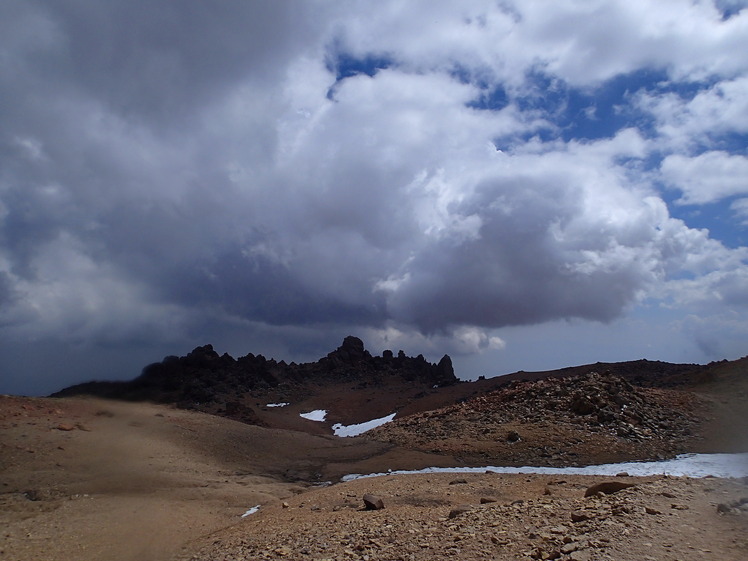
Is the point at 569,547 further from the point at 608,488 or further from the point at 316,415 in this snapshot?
the point at 316,415

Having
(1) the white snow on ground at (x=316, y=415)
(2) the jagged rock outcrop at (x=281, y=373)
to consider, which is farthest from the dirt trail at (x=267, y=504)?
(1) the white snow on ground at (x=316, y=415)

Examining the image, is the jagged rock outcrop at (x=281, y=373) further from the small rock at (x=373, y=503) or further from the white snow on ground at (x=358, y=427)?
the small rock at (x=373, y=503)

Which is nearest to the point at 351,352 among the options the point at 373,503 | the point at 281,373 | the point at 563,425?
the point at 281,373

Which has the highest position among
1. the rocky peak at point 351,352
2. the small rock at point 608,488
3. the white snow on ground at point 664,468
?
the rocky peak at point 351,352

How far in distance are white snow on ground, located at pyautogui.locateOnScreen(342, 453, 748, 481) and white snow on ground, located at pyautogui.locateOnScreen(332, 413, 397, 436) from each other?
2394 centimetres

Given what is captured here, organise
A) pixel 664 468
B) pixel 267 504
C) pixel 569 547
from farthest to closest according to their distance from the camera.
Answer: pixel 664 468, pixel 267 504, pixel 569 547

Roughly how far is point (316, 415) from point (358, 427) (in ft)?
32.6

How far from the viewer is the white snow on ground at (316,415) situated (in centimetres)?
5585

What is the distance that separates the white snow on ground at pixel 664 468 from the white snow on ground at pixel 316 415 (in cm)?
3348

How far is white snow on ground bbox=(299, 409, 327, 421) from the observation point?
55850 millimetres

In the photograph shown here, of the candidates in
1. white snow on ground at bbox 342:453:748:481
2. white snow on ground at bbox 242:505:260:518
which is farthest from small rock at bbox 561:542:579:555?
white snow on ground at bbox 342:453:748:481

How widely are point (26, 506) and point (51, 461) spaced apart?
4058 mm

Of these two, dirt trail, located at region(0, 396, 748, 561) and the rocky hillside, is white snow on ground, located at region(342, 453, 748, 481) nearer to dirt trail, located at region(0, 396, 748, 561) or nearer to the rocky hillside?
the rocky hillside

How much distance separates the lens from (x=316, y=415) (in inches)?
2258
